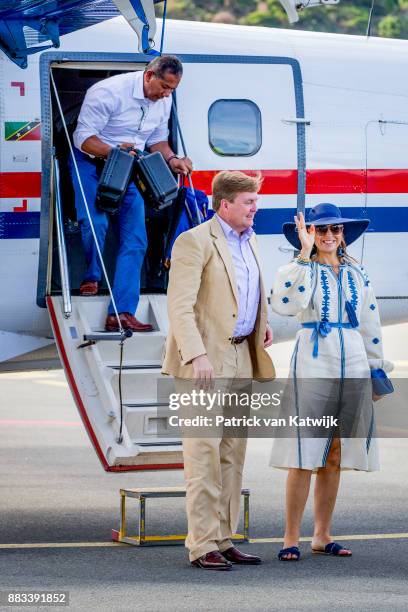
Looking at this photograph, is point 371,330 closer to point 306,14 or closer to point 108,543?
point 108,543

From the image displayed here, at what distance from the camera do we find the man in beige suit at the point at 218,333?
766 cm

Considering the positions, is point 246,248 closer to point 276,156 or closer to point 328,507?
point 328,507

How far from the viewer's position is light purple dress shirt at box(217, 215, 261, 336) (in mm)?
7867

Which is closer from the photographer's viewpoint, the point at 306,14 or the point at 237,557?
the point at 237,557

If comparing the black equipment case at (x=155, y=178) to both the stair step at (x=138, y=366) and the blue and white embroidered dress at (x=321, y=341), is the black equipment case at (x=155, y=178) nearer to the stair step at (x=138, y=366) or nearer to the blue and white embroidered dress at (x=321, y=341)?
the stair step at (x=138, y=366)

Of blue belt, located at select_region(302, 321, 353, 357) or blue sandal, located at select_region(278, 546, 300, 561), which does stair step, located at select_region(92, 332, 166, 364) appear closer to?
blue belt, located at select_region(302, 321, 353, 357)

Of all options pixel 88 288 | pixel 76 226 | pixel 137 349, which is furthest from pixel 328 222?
pixel 76 226

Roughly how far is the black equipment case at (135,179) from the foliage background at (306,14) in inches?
1419

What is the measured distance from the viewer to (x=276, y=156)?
1055 cm

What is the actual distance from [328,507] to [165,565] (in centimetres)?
97

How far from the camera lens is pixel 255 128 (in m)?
10.5

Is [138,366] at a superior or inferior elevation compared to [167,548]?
superior

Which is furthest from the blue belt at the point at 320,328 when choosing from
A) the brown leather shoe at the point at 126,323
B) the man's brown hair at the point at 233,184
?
the brown leather shoe at the point at 126,323

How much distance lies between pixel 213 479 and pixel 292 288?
3.68ft
